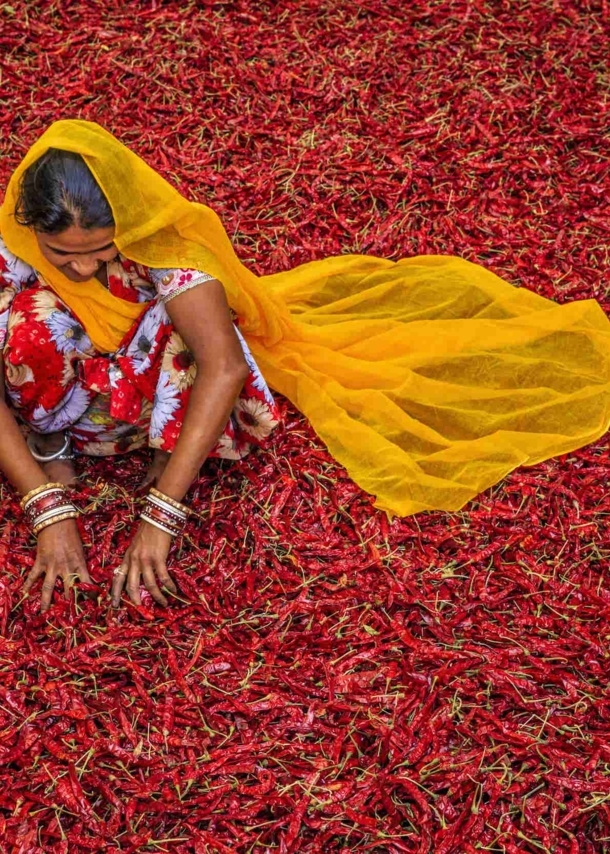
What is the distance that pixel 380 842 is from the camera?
8.79 ft

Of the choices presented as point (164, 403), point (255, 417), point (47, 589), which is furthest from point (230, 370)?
point (47, 589)

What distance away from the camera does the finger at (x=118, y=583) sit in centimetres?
327

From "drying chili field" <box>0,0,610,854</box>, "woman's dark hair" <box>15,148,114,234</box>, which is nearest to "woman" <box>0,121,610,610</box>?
"woman's dark hair" <box>15,148,114,234</box>

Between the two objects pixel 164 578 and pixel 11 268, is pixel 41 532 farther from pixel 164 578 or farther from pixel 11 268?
pixel 11 268

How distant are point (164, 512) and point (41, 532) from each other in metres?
0.42

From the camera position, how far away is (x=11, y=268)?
3.43 meters

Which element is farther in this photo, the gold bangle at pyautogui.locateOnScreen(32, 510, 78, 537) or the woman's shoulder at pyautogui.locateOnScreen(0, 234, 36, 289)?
the woman's shoulder at pyautogui.locateOnScreen(0, 234, 36, 289)

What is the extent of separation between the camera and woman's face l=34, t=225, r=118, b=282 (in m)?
2.99

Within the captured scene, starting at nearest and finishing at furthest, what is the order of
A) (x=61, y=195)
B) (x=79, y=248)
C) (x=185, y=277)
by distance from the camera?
1. (x=61, y=195)
2. (x=79, y=248)
3. (x=185, y=277)

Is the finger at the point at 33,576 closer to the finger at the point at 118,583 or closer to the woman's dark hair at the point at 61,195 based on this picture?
the finger at the point at 118,583

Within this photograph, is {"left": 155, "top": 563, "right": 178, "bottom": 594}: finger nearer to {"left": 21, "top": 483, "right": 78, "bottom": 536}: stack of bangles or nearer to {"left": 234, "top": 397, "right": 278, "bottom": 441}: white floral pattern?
{"left": 21, "top": 483, "right": 78, "bottom": 536}: stack of bangles

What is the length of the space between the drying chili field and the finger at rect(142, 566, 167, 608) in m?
0.06

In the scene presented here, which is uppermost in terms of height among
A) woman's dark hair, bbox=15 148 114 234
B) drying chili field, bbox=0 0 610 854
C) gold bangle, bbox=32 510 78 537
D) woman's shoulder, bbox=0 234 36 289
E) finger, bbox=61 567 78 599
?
woman's dark hair, bbox=15 148 114 234

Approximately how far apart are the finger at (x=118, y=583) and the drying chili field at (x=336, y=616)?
0.16ft
